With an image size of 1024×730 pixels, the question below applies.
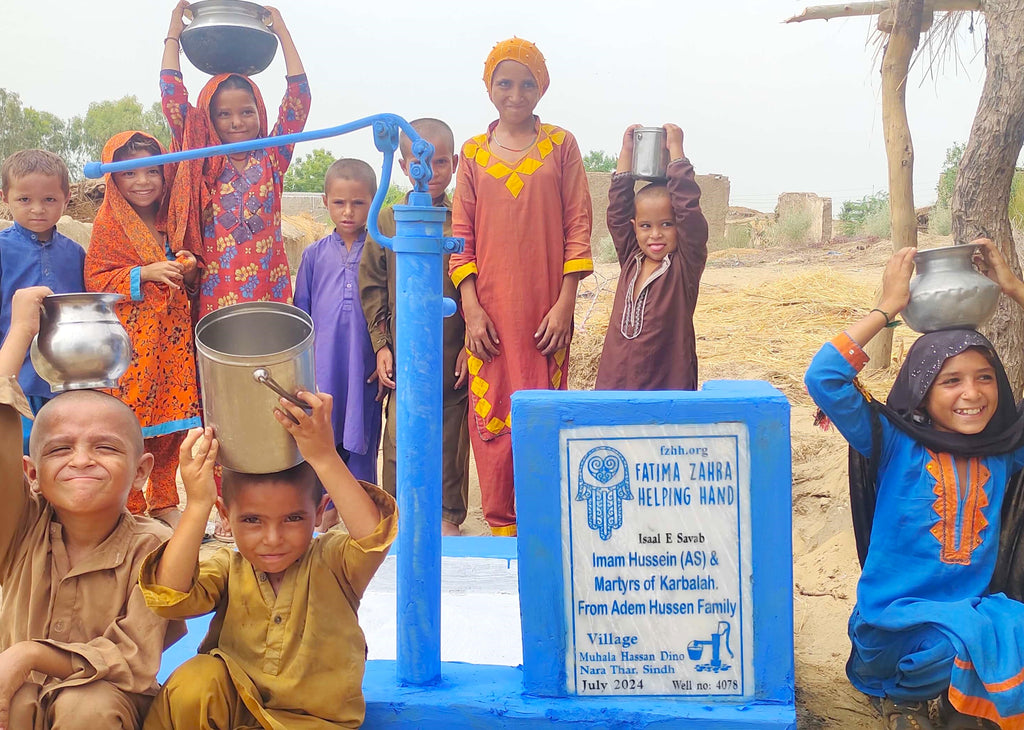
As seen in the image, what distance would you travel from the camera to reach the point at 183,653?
2529 millimetres

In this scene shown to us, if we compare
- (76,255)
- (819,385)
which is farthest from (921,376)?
(76,255)

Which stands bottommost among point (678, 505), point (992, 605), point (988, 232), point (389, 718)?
point (389, 718)

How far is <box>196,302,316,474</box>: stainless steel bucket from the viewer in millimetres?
1911

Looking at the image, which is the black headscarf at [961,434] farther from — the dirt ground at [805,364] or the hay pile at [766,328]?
the hay pile at [766,328]

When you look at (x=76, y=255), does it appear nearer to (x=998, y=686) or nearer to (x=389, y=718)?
(x=389, y=718)

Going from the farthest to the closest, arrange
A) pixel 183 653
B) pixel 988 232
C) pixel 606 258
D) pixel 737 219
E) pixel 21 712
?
pixel 737 219 < pixel 606 258 < pixel 988 232 < pixel 183 653 < pixel 21 712

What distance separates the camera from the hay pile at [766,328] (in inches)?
305

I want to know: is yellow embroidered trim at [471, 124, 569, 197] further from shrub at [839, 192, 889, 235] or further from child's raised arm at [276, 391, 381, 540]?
shrub at [839, 192, 889, 235]

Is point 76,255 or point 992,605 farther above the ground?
point 76,255

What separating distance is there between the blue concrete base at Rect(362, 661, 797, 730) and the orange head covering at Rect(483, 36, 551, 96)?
2.36m

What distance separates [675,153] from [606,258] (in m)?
13.2

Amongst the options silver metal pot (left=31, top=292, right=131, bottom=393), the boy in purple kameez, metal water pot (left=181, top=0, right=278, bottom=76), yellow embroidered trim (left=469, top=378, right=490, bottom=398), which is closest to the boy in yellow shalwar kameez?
silver metal pot (left=31, top=292, right=131, bottom=393)

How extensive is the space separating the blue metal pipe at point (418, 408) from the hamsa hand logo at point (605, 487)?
1.16 ft

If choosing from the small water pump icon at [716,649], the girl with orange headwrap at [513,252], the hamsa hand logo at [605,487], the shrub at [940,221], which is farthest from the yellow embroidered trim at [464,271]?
the shrub at [940,221]
